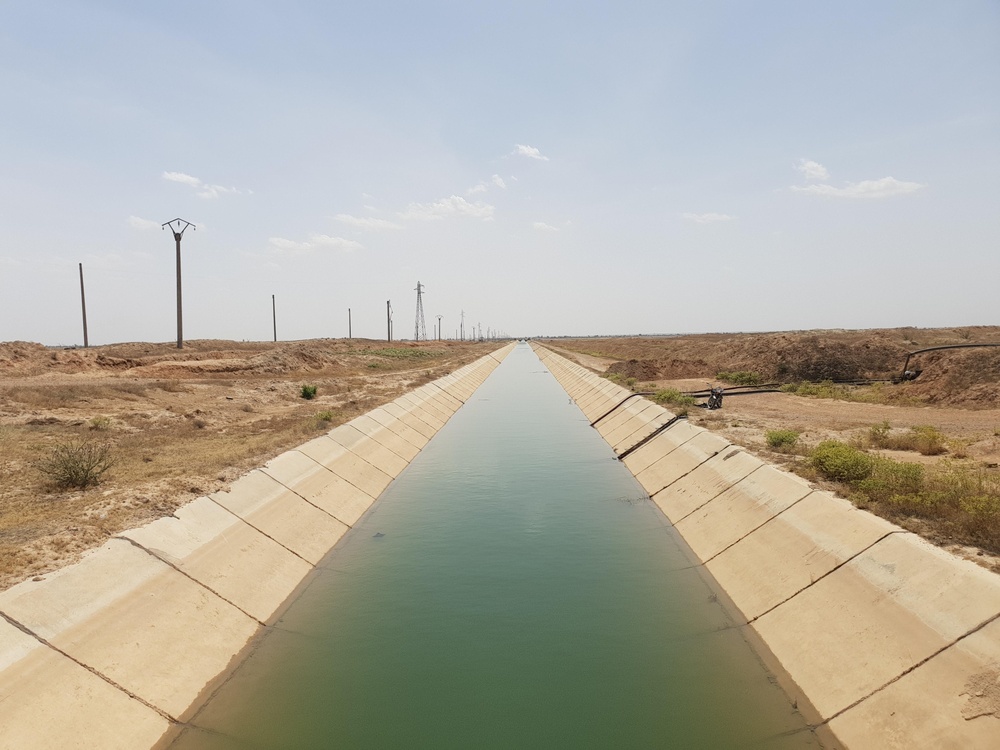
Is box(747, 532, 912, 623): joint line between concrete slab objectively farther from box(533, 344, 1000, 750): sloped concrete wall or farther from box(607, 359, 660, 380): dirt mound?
box(607, 359, 660, 380): dirt mound

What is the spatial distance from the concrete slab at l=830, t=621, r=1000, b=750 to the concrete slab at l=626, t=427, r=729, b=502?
27.0 feet

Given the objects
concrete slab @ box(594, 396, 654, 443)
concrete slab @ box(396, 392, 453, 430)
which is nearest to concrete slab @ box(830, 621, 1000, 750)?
concrete slab @ box(594, 396, 654, 443)

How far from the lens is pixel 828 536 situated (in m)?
8.69

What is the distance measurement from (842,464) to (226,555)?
37.1ft

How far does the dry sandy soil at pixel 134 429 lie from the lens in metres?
9.05

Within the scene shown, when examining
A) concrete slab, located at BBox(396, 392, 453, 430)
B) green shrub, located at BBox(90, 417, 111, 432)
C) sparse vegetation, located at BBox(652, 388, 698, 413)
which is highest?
green shrub, located at BBox(90, 417, 111, 432)

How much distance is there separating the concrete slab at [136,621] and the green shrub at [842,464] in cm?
1069

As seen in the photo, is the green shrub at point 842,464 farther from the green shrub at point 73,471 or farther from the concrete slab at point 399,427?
the concrete slab at point 399,427

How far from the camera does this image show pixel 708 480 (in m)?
13.9

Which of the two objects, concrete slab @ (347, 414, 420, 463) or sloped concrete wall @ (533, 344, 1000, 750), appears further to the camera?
concrete slab @ (347, 414, 420, 463)

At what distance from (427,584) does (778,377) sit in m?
32.3

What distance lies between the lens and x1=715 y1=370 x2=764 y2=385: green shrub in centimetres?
3575

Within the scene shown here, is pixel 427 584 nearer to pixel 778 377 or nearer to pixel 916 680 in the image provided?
pixel 916 680

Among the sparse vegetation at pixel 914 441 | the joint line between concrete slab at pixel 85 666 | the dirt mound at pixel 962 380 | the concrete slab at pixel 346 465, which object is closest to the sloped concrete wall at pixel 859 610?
the sparse vegetation at pixel 914 441
